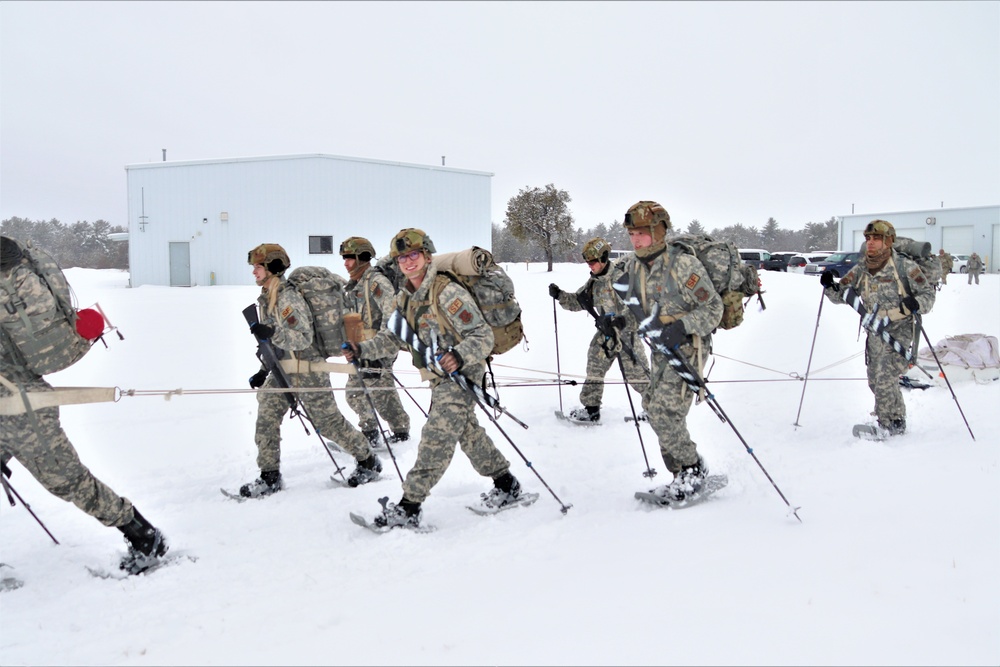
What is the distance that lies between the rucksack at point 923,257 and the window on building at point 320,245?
75.8 ft

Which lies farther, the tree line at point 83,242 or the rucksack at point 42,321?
the tree line at point 83,242

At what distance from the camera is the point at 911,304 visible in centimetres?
639

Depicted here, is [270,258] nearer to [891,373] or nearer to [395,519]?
[395,519]

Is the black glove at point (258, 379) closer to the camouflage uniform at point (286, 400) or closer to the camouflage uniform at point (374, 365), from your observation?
the camouflage uniform at point (286, 400)

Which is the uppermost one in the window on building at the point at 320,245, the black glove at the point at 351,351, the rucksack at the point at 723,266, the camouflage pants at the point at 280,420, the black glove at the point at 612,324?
the window on building at the point at 320,245

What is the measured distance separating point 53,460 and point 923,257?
24.6 feet

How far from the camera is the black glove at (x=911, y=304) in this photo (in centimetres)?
638

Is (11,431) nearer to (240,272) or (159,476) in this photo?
(159,476)

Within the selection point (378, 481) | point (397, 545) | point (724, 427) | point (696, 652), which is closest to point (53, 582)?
point (397, 545)

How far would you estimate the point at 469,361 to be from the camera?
4.31 m

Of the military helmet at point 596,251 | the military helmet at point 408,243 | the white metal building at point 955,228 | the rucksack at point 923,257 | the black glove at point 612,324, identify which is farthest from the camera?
the white metal building at point 955,228

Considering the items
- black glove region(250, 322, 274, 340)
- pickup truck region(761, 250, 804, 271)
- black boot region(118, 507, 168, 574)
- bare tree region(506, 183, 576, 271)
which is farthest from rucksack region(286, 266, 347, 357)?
pickup truck region(761, 250, 804, 271)

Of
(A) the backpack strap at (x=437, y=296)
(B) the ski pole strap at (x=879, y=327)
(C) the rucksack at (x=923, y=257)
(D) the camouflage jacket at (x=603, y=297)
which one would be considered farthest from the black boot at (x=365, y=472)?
(C) the rucksack at (x=923, y=257)

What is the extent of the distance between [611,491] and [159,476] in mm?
4000
